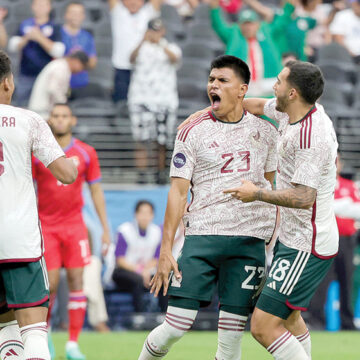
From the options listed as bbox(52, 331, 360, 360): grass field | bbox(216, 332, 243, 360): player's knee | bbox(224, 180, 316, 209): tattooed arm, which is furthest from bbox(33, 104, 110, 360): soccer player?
bbox(224, 180, 316, 209): tattooed arm

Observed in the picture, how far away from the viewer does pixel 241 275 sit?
664cm

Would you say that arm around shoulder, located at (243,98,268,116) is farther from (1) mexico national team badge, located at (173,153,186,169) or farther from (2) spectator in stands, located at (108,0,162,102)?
(2) spectator in stands, located at (108,0,162,102)

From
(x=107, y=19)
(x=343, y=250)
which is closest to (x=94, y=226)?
(x=343, y=250)

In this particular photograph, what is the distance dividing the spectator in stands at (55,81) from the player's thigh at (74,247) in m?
3.72

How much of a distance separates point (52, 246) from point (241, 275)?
3.06 m

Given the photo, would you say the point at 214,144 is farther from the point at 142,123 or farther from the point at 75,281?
the point at 142,123

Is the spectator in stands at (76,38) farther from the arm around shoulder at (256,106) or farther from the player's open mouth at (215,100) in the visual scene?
the player's open mouth at (215,100)

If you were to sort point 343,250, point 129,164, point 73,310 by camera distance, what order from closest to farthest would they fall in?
1. point 73,310
2. point 343,250
3. point 129,164

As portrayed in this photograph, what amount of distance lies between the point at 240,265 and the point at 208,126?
1.03 m

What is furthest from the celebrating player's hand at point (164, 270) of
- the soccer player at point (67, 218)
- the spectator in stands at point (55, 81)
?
the spectator in stands at point (55, 81)

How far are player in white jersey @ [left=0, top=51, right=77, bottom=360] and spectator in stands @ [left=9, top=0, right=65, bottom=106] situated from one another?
783cm

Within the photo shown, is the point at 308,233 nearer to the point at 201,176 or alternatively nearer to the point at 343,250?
the point at 201,176

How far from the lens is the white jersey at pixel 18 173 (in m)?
5.90

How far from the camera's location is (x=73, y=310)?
951cm
